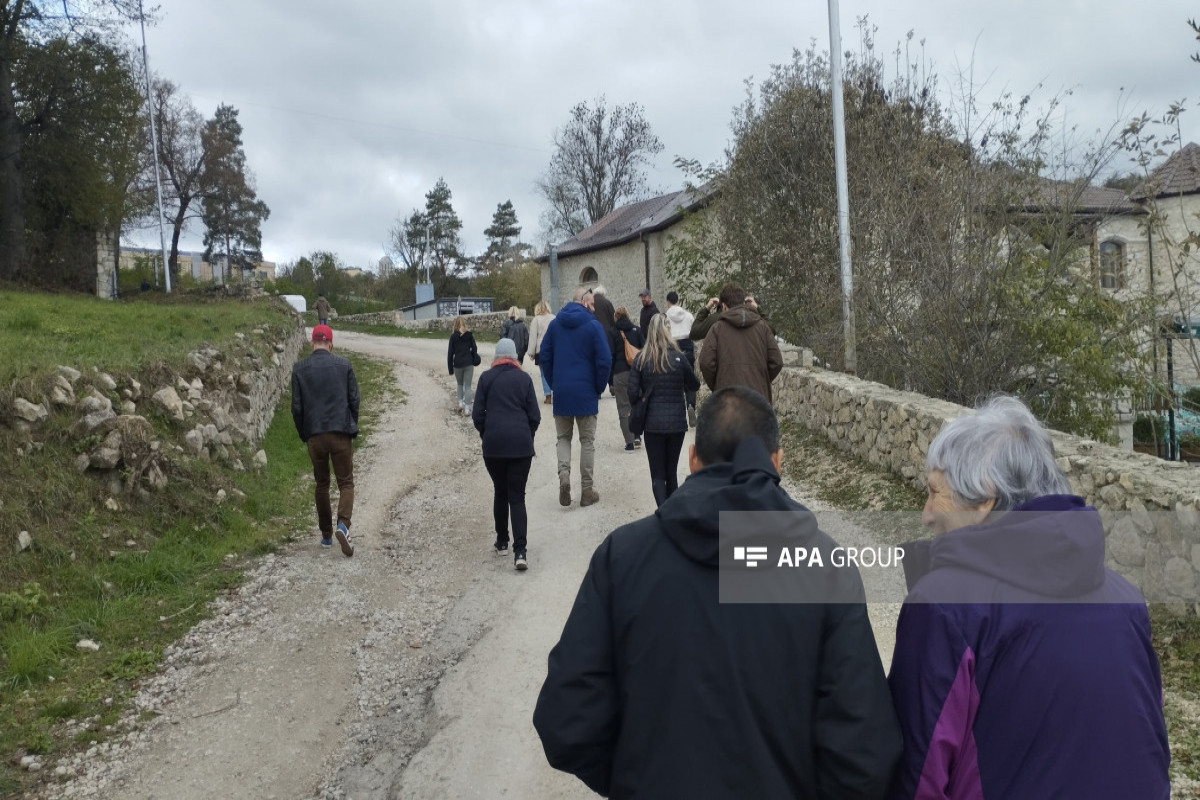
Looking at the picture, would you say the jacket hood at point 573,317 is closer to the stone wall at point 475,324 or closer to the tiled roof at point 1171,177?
the tiled roof at point 1171,177

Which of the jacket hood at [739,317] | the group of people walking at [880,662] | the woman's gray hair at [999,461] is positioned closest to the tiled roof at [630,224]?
the jacket hood at [739,317]

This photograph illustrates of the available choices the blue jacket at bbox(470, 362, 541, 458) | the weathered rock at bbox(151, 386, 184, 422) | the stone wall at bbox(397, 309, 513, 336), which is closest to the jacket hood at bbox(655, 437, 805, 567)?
the blue jacket at bbox(470, 362, 541, 458)

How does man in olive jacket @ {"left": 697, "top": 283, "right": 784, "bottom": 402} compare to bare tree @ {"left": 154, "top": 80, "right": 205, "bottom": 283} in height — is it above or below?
below

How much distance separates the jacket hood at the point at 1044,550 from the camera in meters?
1.85

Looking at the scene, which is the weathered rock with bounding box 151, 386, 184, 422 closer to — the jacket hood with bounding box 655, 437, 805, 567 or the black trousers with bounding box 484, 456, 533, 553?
the black trousers with bounding box 484, 456, 533, 553

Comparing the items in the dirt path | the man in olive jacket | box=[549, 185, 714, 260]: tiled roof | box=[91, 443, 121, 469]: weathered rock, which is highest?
box=[549, 185, 714, 260]: tiled roof

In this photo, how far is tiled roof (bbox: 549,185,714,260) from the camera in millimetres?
28859

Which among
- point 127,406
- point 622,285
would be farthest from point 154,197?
point 127,406

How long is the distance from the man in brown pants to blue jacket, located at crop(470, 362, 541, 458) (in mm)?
1161

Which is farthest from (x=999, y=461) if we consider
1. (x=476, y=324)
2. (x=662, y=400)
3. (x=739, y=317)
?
(x=476, y=324)

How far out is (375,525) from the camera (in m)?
8.77

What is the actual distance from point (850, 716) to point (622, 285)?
30694 millimetres

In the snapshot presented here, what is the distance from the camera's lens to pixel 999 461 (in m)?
2.10

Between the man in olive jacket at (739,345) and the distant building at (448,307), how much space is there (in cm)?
2946
